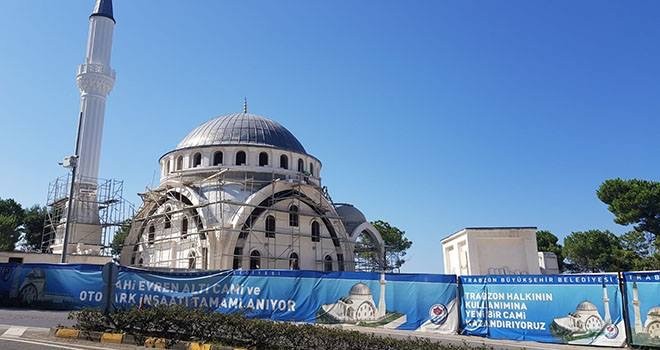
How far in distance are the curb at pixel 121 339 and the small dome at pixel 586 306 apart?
7.53 meters

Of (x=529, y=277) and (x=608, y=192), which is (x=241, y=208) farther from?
(x=608, y=192)

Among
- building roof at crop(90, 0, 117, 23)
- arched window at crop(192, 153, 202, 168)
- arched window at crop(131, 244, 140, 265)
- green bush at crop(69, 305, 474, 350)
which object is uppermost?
building roof at crop(90, 0, 117, 23)

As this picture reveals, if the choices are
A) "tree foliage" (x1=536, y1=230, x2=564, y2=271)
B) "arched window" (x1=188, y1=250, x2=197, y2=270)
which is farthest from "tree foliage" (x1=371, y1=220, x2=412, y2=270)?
"arched window" (x1=188, y1=250, x2=197, y2=270)

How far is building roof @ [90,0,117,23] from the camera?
115ft

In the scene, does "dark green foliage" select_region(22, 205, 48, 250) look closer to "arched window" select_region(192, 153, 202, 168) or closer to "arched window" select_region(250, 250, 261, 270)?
"arched window" select_region(192, 153, 202, 168)

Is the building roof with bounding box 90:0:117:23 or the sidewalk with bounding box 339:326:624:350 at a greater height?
the building roof with bounding box 90:0:117:23

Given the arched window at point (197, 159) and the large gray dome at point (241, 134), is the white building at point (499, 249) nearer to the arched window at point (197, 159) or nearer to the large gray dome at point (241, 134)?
the large gray dome at point (241, 134)

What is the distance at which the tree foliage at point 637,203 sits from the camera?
36.5 metres

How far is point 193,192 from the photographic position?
28531 millimetres

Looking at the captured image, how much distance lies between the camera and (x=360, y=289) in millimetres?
13344

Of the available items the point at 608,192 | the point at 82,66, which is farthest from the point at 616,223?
the point at 82,66

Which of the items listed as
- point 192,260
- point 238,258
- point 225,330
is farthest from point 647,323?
point 192,260

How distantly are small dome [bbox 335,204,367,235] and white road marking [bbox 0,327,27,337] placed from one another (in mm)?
23796

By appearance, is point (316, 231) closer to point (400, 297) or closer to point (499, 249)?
point (499, 249)
